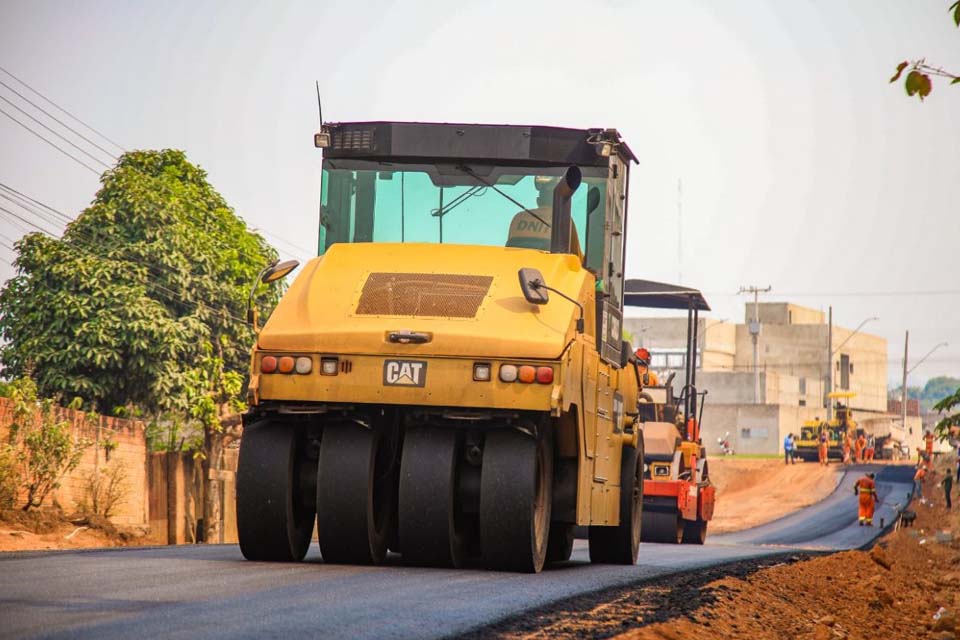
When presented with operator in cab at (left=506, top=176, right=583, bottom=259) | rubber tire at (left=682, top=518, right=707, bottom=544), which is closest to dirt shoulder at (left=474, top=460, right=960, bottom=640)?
operator in cab at (left=506, top=176, right=583, bottom=259)

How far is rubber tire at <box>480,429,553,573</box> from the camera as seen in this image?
10.4m

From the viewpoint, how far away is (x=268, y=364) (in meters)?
10.6

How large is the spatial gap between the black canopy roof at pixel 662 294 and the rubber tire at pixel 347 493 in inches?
633

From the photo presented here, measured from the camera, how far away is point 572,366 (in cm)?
1076

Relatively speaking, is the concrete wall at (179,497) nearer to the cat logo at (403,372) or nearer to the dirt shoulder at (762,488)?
the dirt shoulder at (762,488)

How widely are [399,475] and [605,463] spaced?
7.43 feet

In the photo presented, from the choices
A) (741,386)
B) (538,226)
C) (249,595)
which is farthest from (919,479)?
(249,595)

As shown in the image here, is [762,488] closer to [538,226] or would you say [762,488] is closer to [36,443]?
[36,443]

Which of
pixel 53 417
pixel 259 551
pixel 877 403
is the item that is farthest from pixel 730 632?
pixel 877 403

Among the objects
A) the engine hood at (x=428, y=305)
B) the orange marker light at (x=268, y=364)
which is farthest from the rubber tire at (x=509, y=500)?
the orange marker light at (x=268, y=364)

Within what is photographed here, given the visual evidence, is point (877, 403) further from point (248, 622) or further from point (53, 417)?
point (248, 622)

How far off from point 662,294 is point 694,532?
4721mm

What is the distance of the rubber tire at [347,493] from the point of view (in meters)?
10.6

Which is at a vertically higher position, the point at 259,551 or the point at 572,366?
the point at 572,366
